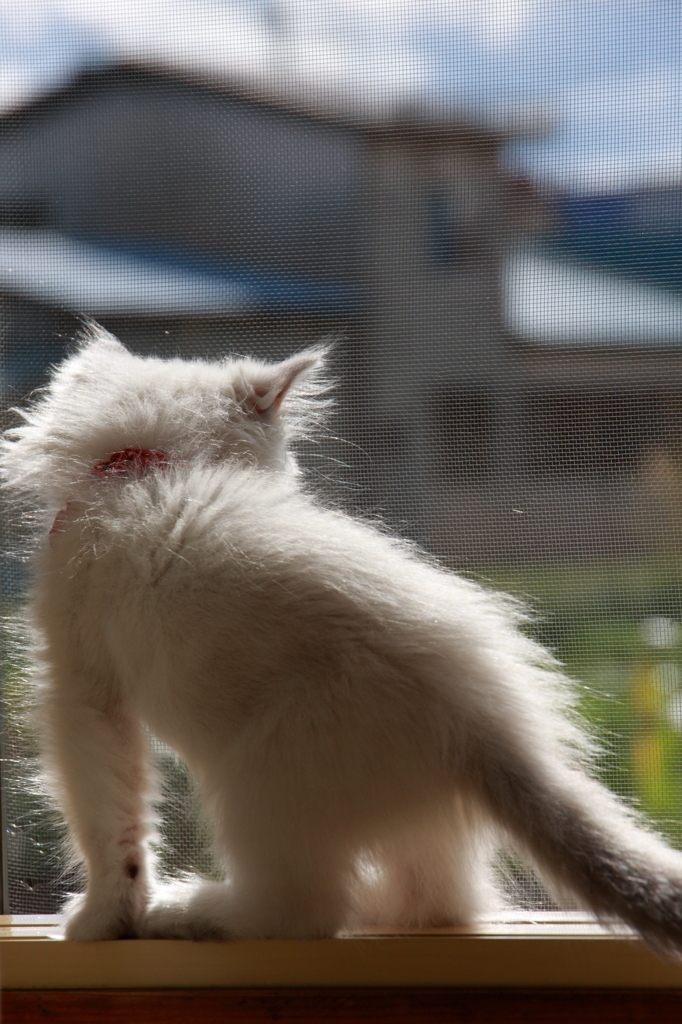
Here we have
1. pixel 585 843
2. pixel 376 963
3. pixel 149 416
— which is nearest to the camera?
pixel 585 843

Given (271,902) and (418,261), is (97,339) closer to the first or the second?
(418,261)

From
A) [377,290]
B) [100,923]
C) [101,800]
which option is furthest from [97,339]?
[100,923]

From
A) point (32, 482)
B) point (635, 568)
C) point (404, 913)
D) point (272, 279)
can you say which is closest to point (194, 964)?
point (404, 913)

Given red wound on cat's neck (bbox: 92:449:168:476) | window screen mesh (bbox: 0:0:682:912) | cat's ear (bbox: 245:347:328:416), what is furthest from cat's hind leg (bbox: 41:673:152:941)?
cat's ear (bbox: 245:347:328:416)

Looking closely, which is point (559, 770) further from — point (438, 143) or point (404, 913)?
point (438, 143)

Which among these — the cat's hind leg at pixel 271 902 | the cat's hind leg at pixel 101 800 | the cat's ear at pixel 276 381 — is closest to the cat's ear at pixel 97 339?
the cat's ear at pixel 276 381

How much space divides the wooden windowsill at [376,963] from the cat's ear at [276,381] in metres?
0.70

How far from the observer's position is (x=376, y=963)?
38.3 inches

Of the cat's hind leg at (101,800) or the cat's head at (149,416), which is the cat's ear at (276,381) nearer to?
the cat's head at (149,416)

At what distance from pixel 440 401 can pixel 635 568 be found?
1.27 ft

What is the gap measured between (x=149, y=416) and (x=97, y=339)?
10.0 inches

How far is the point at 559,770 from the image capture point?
0.89 meters

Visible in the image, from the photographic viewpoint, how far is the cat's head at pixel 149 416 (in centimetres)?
110

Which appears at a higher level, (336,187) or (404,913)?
(336,187)
